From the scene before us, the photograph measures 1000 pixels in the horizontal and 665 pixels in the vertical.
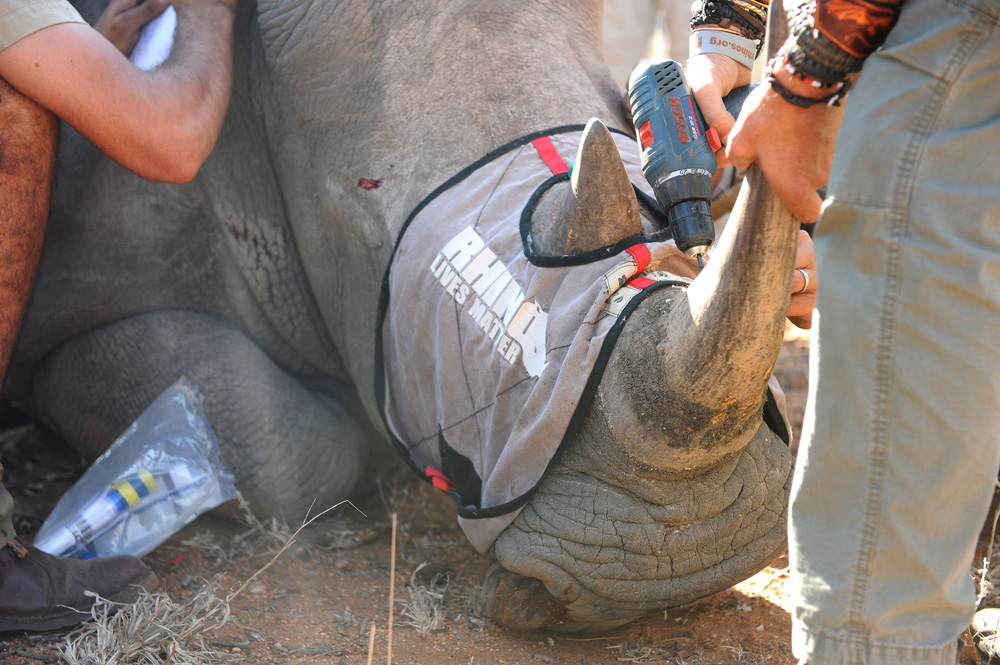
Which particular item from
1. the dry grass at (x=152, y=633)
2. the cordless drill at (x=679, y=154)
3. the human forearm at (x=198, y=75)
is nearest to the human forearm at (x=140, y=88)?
the human forearm at (x=198, y=75)

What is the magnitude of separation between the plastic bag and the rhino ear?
129 cm

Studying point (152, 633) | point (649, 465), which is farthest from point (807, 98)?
point (152, 633)

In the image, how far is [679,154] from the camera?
197 centimetres

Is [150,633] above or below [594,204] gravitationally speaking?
below

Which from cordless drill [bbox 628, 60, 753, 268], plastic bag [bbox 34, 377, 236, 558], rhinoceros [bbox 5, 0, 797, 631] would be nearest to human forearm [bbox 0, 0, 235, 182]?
rhinoceros [bbox 5, 0, 797, 631]

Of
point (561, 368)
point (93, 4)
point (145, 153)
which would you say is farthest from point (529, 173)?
point (93, 4)

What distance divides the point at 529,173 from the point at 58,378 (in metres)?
1.80

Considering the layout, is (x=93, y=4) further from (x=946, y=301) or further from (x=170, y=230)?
(x=946, y=301)

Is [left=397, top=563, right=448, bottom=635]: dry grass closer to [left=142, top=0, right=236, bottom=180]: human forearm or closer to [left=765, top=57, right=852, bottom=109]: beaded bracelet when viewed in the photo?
[left=142, top=0, right=236, bottom=180]: human forearm

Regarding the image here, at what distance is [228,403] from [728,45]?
1.77 meters

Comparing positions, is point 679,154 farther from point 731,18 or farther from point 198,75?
point 198,75

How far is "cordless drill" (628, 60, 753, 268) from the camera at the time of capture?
6.43 feet

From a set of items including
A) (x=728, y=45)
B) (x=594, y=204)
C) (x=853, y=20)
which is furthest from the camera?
(x=728, y=45)

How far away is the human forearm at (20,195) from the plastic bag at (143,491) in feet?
1.36
